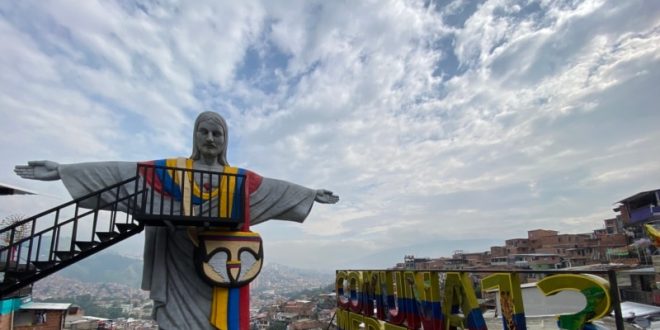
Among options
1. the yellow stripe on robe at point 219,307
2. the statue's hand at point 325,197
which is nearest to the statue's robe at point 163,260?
the yellow stripe on robe at point 219,307

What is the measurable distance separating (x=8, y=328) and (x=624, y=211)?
1937 inches

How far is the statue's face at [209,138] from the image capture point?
652 centimetres

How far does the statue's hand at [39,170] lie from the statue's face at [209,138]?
209cm

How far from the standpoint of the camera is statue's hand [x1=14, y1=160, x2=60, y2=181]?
570 cm

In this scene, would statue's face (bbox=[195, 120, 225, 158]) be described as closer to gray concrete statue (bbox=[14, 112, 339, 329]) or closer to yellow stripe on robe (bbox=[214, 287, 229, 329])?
gray concrete statue (bbox=[14, 112, 339, 329])

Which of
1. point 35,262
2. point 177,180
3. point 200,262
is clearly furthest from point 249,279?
point 35,262

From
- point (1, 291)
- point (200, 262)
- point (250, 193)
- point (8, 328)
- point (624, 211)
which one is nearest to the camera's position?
point (1, 291)

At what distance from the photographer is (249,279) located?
5992mm

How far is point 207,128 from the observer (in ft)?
21.5

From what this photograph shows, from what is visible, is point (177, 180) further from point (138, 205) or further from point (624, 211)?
point (624, 211)

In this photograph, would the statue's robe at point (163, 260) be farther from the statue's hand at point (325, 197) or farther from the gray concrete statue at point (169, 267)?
the statue's hand at point (325, 197)

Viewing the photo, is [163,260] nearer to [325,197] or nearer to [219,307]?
[219,307]

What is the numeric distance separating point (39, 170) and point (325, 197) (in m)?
4.56

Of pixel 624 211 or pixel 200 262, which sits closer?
pixel 200 262
